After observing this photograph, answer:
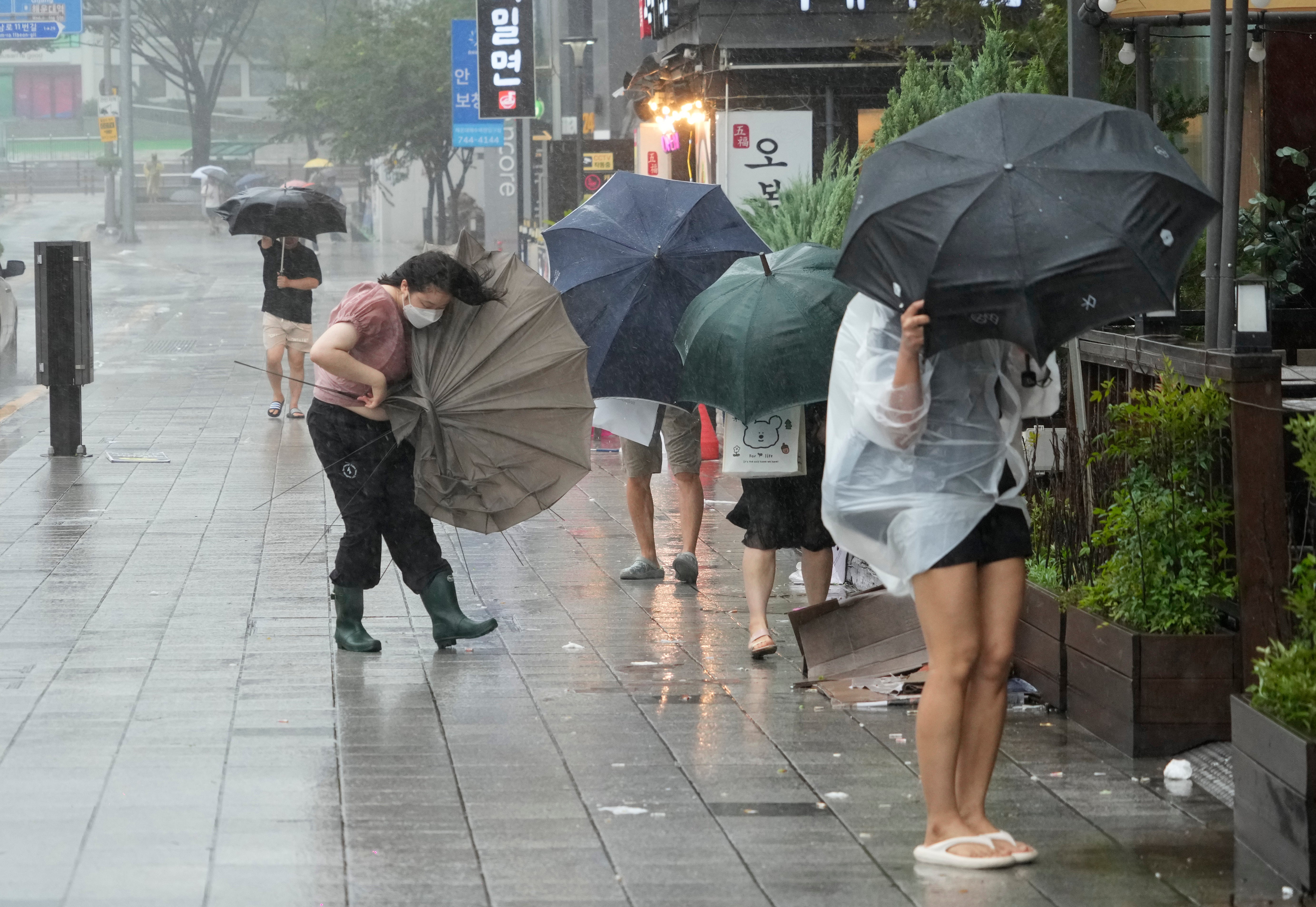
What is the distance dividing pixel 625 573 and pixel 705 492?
10.4 feet

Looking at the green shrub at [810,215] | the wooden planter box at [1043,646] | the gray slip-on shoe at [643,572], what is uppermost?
the green shrub at [810,215]

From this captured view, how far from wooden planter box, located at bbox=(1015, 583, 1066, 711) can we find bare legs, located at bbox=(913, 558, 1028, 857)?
4.83 feet

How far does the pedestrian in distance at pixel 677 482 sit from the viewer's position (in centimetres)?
887

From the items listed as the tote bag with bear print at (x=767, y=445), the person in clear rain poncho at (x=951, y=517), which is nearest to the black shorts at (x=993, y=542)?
the person in clear rain poncho at (x=951, y=517)

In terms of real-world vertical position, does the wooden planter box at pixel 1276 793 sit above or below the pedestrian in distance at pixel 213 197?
below

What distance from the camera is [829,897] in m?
4.45

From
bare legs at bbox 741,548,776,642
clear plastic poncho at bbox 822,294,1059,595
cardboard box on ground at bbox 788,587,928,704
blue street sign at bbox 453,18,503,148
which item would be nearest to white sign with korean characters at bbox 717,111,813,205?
bare legs at bbox 741,548,776,642

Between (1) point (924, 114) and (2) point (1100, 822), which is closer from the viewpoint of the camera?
(2) point (1100, 822)

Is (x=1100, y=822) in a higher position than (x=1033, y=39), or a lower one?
lower

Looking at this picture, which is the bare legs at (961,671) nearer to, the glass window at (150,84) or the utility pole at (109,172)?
the utility pole at (109,172)

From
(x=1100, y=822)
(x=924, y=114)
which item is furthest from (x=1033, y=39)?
(x=1100, y=822)

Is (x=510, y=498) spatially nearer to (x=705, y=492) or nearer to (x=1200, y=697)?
(x=1200, y=697)

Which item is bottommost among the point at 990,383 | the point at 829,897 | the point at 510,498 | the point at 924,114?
the point at 829,897

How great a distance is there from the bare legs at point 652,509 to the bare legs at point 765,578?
1.46 metres
